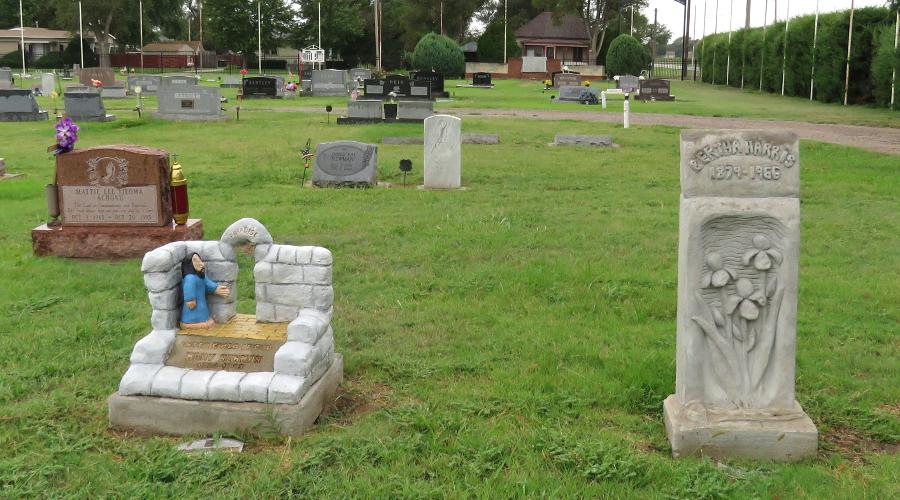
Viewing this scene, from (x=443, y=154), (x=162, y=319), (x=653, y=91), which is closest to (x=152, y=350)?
(x=162, y=319)

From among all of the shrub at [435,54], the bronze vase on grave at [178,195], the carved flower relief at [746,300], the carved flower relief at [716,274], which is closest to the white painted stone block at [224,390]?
the carved flower relief at [716,274]

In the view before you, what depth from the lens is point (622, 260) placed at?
8438 mm

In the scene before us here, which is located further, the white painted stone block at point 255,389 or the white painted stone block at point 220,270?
the white painted stone block at point 220,270

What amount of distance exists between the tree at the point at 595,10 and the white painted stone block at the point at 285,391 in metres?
62.9

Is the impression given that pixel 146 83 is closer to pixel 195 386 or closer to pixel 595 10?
pixel 195 386

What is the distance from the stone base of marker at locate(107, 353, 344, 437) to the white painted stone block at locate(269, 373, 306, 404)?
0.03 metres

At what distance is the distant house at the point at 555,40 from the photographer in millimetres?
72750

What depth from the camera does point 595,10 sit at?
6988 cm

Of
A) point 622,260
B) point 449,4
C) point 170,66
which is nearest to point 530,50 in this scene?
point 449,4

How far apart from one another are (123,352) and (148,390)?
1.26 m

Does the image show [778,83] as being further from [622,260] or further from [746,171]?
[746,171]

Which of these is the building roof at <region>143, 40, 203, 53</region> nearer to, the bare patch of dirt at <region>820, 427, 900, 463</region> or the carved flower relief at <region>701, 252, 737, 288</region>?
the carved flower relief at <region>701, 252, 737, 288</region>

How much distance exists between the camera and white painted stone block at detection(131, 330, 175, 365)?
482 centimetres

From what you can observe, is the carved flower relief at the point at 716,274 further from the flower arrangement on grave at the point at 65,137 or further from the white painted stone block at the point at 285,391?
the flower arrangement on grave at the point at 65,137
